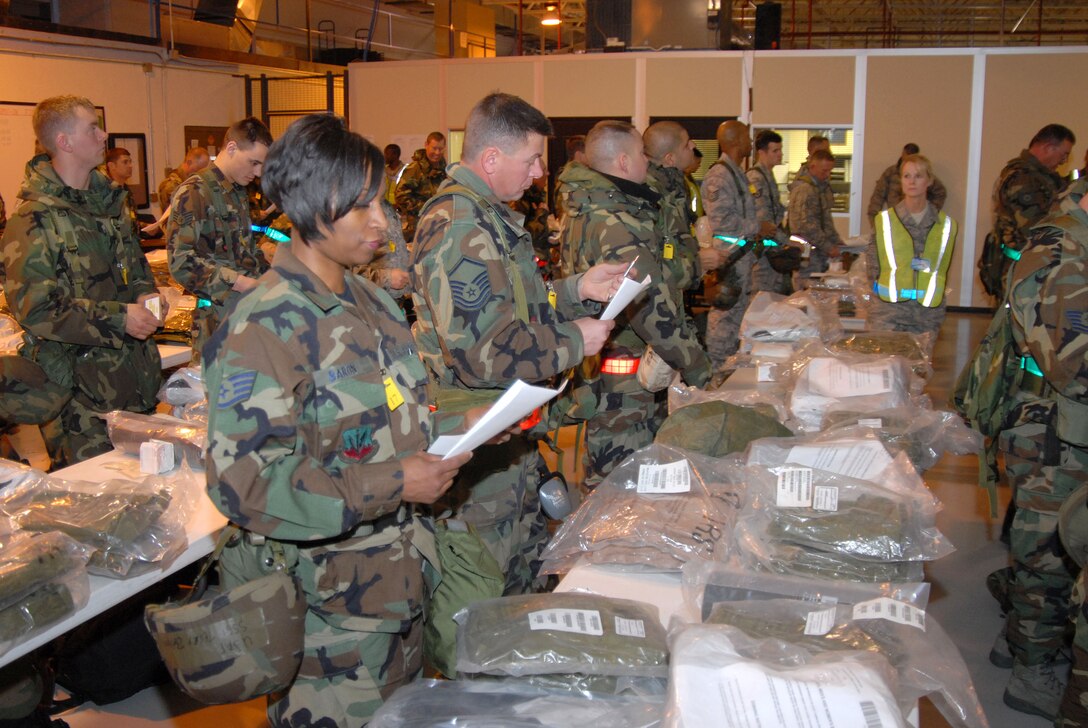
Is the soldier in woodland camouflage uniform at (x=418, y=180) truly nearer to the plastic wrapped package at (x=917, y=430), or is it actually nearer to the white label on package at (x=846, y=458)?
the plastic wrapped package at (x=917, y=430)

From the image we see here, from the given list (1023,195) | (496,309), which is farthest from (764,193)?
(496,309)

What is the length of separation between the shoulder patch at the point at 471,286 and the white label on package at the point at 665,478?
580 mm

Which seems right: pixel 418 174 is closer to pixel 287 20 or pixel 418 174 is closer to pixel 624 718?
pixel 287 20

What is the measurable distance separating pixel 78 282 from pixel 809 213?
19.1 ft

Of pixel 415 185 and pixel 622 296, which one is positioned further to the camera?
pixel 415 185

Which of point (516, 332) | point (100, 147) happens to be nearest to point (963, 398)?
point (516, 332)

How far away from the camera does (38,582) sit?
1.78 m

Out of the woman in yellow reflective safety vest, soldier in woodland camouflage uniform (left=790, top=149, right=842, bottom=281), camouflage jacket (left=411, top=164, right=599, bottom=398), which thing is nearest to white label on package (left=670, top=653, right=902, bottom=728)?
camouflage jacket (left=411, top=164, right=599, bottom=398)

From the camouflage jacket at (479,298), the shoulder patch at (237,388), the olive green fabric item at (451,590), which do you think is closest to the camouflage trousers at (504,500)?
the camouflage jacket at (479,298)

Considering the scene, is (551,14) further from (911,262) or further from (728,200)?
(911,262)

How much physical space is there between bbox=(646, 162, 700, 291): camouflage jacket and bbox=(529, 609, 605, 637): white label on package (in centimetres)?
232

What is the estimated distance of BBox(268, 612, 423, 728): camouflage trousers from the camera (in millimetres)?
1729

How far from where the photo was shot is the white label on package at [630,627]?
57.8 inches

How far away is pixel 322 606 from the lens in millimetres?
1723
